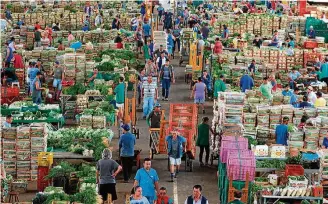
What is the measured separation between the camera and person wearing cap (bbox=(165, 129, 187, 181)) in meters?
23.2

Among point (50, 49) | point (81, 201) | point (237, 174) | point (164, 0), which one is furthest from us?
point (164, 0)

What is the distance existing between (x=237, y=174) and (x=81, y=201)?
11.8 feet

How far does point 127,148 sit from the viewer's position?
2309 cm

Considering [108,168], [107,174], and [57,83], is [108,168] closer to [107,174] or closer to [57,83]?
[107,174]

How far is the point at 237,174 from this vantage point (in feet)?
68.1

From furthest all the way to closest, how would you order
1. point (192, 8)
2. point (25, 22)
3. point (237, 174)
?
point (192, 8) < point (25, 22) < point (237, 174)

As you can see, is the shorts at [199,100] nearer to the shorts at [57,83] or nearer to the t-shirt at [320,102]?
the t-shirt at [320,102]

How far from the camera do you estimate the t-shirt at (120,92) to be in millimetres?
28641

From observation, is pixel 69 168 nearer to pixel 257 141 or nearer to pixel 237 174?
pixel 237 174

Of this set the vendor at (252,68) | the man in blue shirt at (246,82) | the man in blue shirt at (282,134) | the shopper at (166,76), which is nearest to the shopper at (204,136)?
the man in blue shirt at (282,134)

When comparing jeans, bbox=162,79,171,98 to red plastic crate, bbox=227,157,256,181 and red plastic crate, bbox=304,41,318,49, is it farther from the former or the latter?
red plastic crate, bbox=227,157,256,181

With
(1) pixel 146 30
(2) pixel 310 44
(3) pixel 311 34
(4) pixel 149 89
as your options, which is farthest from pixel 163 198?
(3) pixel 311 34

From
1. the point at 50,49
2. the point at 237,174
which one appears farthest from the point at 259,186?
the point at 50,49

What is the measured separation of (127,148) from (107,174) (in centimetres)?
283
